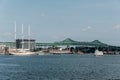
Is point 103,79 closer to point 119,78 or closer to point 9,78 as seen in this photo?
point 119,78

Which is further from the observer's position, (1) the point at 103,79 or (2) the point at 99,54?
(2) the point at 99,54

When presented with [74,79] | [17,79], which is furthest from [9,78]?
[74,79]

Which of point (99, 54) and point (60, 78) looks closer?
point (60, 78)

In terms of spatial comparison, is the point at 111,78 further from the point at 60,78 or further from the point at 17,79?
the point at 17,79

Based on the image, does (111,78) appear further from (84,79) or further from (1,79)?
(1,79)

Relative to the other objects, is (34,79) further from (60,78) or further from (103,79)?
(103,79)

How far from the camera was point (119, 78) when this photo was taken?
45.9m

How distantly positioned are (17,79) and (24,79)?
0.80 meters

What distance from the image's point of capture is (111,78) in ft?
151

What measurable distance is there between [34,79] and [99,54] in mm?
141445

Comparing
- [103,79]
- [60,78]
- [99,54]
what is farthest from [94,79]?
[99,54]

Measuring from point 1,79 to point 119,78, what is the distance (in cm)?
1314

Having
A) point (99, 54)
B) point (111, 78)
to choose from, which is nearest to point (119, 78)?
point (111, 78)

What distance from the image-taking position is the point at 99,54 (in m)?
185
